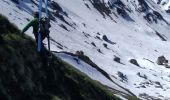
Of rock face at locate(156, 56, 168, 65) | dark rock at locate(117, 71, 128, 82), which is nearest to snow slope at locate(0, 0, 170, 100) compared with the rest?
dark rock at locate(117, 71, 128, 82)

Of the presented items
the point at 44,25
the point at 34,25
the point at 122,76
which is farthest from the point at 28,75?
the point at 122,76

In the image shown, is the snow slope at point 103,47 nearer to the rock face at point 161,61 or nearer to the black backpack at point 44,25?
the rock face at point 161,61

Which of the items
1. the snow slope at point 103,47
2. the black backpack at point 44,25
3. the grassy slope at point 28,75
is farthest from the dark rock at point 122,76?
the black backpack at point 44,25

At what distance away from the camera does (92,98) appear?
3494 centimetres

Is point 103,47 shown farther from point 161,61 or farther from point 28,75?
point 28,75

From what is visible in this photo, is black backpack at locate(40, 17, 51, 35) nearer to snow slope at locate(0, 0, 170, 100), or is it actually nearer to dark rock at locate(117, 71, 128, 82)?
snow slope at locate(0, 0, 170, 100)

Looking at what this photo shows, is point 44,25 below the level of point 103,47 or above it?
below

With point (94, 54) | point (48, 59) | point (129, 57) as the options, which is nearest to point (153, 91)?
point (94, 54)

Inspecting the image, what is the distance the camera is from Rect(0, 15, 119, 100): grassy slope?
25.7 meters

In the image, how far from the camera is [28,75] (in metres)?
27.7

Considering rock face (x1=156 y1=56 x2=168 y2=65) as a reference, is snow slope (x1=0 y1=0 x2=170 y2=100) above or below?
below

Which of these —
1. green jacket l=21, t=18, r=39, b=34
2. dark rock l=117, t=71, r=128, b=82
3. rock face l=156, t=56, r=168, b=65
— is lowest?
dark rock l=117, t=71, r=128, b=82

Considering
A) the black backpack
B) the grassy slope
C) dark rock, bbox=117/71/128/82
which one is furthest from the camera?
dark rock, bbox=117/71/128/82

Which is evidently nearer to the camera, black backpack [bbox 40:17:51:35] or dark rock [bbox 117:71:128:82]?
black backpack [bbox 40:17:51:35]
